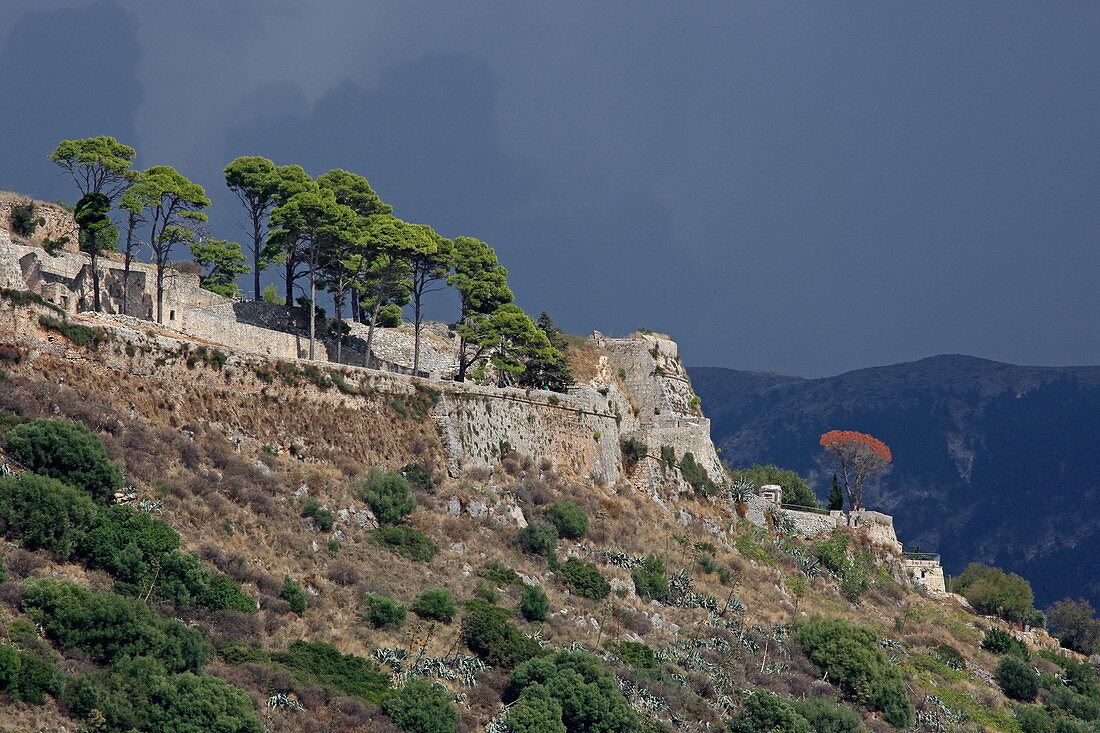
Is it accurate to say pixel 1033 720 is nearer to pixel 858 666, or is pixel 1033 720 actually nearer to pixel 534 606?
pixel 858 666

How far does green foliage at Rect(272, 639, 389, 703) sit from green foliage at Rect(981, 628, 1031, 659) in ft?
132

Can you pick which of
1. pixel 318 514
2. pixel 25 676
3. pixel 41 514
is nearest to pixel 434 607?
pixel 318 514

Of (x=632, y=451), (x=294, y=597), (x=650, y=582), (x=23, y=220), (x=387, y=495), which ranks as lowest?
(x=294, y=597)

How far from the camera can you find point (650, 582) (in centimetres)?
5669

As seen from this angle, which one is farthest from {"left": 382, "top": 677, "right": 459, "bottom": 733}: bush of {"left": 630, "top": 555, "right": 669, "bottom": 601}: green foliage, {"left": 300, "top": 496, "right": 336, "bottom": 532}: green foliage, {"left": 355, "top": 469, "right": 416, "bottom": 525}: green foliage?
{"left": 630, "top": 555, "right": 669, "bottom": 601}: green foliage

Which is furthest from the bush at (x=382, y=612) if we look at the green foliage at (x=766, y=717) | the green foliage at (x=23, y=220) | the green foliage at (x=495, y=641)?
the green foliage at (x=23, y=220)

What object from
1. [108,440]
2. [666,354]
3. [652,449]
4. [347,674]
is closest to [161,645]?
[347,674]

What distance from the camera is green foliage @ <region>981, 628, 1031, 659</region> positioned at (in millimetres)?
69000

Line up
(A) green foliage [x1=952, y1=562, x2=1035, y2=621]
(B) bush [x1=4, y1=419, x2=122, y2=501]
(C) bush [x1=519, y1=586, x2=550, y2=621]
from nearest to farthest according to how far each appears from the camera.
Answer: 1. (B) bush [x1=4, y1=419, x2=122, y2=501]
2. (C) bush [x1=519, y1=586, x2=550, y2=621]
3. (A) green foliage [x1=952, y1=562, x2=1035, y2=621]

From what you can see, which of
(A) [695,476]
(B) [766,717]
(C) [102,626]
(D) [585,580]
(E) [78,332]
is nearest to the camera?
(C) [102,626]

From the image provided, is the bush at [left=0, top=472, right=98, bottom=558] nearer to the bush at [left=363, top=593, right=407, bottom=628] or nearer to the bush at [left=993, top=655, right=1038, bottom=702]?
the bush at [left=363, top=593, right=407, bottom=628]

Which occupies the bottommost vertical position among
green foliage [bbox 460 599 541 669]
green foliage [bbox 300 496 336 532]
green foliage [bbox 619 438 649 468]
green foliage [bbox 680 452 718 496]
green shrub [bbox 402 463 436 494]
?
green foliage [bbox 460 599 541 669]

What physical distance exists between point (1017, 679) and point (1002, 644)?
562 cm

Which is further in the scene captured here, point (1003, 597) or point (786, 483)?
point (786, 483)
